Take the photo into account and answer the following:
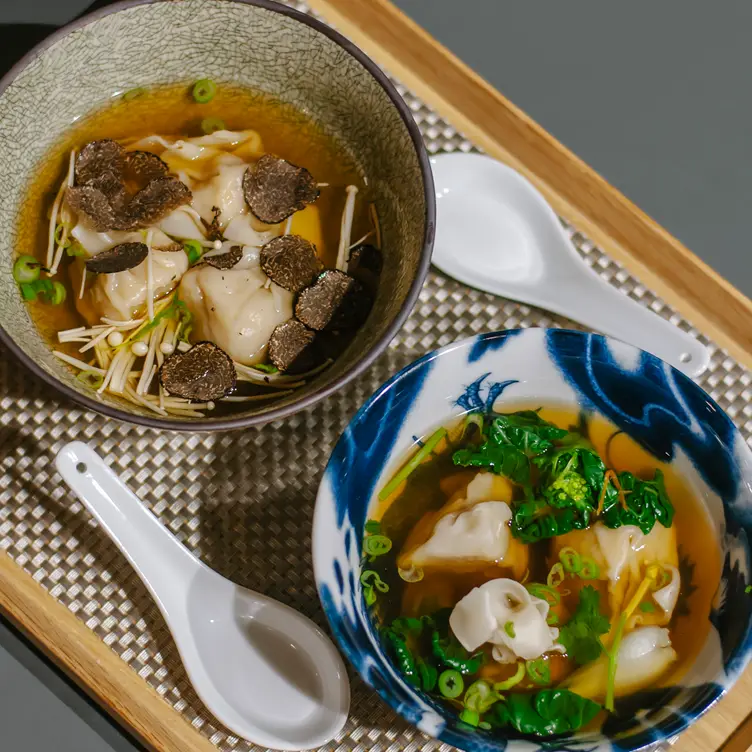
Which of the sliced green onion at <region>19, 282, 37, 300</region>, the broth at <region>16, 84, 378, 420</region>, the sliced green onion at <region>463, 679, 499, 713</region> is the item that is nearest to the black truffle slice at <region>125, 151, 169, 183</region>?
the broth at <region>16, 84, 378, 420</region>

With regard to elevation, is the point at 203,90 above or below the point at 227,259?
→ above

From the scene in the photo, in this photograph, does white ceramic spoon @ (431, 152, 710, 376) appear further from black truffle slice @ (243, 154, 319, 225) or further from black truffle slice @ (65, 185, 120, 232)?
black truffle slice @ (65, 185, 120, 232)

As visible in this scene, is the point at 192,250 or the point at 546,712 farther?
the point at 192,250

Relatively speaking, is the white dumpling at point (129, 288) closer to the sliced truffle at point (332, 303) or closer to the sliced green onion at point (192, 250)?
the sliced green onion at point (192, 250)

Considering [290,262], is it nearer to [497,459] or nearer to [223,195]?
[223,195]

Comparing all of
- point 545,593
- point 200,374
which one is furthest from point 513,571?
point 200,374

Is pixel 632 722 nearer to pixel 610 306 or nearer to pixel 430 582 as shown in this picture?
pixel 430 582
